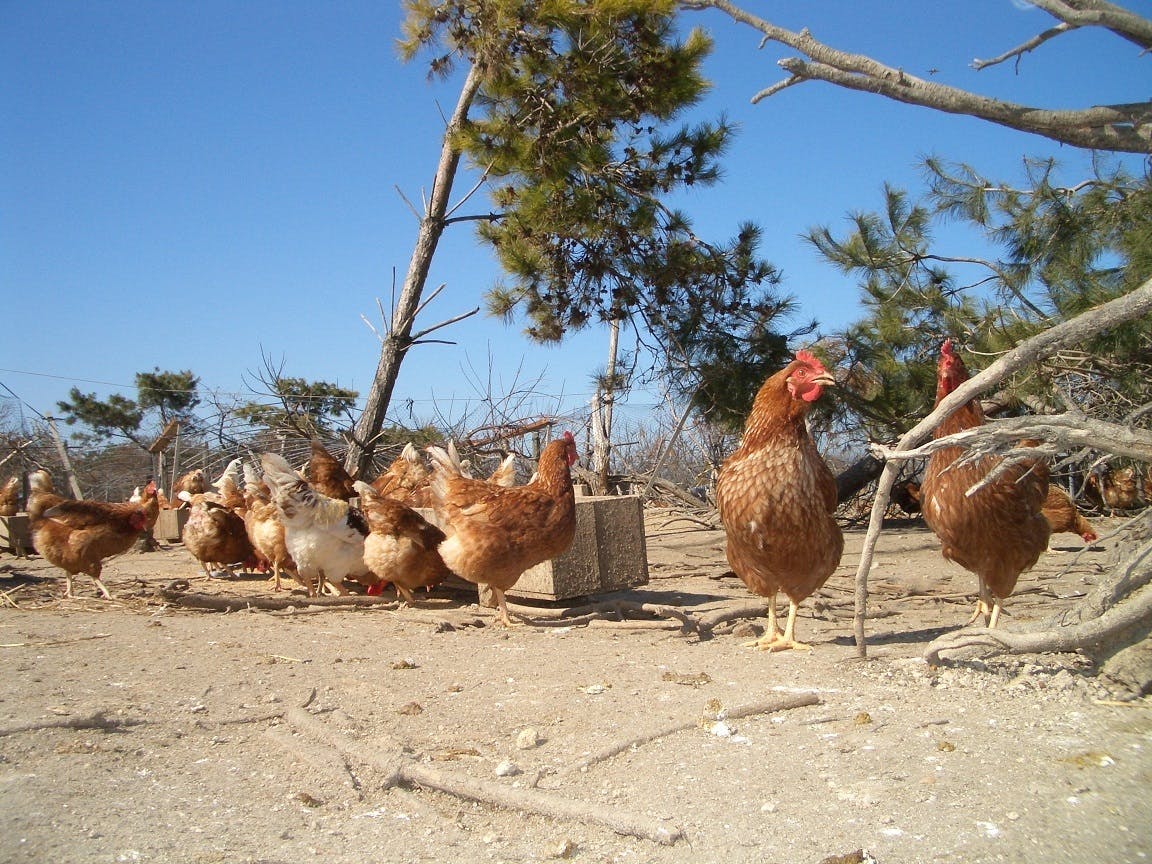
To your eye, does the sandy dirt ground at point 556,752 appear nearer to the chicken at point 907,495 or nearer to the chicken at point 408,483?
the chicken at point 408,483

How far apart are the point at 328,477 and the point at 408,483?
0.77 m

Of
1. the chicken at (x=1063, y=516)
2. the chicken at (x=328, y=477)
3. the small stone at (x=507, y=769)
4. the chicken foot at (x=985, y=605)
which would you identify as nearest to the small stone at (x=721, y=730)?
the small stone at (x=507, y=769)

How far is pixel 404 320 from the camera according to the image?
953 cm

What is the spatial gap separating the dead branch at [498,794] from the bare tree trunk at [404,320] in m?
6.76

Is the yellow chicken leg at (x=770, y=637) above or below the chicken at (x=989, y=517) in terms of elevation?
below

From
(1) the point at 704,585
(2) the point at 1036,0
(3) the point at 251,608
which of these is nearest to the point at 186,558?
(3) the point at 251,608

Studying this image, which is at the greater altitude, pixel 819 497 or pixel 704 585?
pixel 819 497

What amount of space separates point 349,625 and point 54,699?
2.15 meters

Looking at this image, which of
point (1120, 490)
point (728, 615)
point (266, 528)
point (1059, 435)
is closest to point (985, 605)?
point (728, 615)

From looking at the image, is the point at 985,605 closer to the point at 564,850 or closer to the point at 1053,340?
the point at 1053,340

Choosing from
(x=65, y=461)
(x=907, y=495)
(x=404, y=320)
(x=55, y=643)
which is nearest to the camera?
(x=55, y=643)

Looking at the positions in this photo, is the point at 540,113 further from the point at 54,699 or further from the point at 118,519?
the point at 54,699

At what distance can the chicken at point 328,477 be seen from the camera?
297 inches

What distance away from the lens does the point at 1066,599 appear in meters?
5.84
